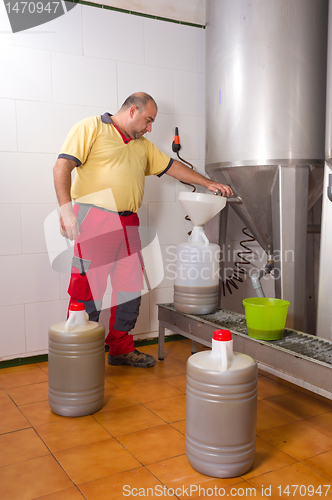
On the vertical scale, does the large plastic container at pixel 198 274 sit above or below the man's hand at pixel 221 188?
below

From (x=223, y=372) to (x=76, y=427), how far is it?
779mm

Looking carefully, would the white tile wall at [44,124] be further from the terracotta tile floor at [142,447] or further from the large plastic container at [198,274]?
the terracotta tile floor at [142,447]

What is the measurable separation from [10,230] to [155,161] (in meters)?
0.95

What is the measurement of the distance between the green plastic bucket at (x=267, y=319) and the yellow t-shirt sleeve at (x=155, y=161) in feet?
3.78

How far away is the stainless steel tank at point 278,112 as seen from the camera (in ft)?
7.27

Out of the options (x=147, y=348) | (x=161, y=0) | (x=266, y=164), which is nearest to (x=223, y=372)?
(x=266, y=164)

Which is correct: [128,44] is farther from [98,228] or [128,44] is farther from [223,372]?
[223,372]

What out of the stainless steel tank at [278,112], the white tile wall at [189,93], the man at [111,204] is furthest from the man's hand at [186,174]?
the white tile wall at [189,93]

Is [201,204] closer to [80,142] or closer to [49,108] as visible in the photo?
[80,142]

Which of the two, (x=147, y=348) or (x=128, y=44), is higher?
(x=128, y=44)

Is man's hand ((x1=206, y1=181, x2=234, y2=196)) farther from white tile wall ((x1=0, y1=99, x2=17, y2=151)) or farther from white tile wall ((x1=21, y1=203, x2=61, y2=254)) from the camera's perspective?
white tile wall ((x1=0, y1=99, x2=17, y2=151))

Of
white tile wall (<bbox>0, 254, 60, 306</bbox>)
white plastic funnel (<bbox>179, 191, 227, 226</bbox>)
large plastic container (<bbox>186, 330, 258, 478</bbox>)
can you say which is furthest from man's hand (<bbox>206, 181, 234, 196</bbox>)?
large plastic container (<bbox>186, 330, 258, 478</bbox>)

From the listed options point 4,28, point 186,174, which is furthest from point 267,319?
point 4,28

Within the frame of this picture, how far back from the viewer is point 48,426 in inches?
71.6
